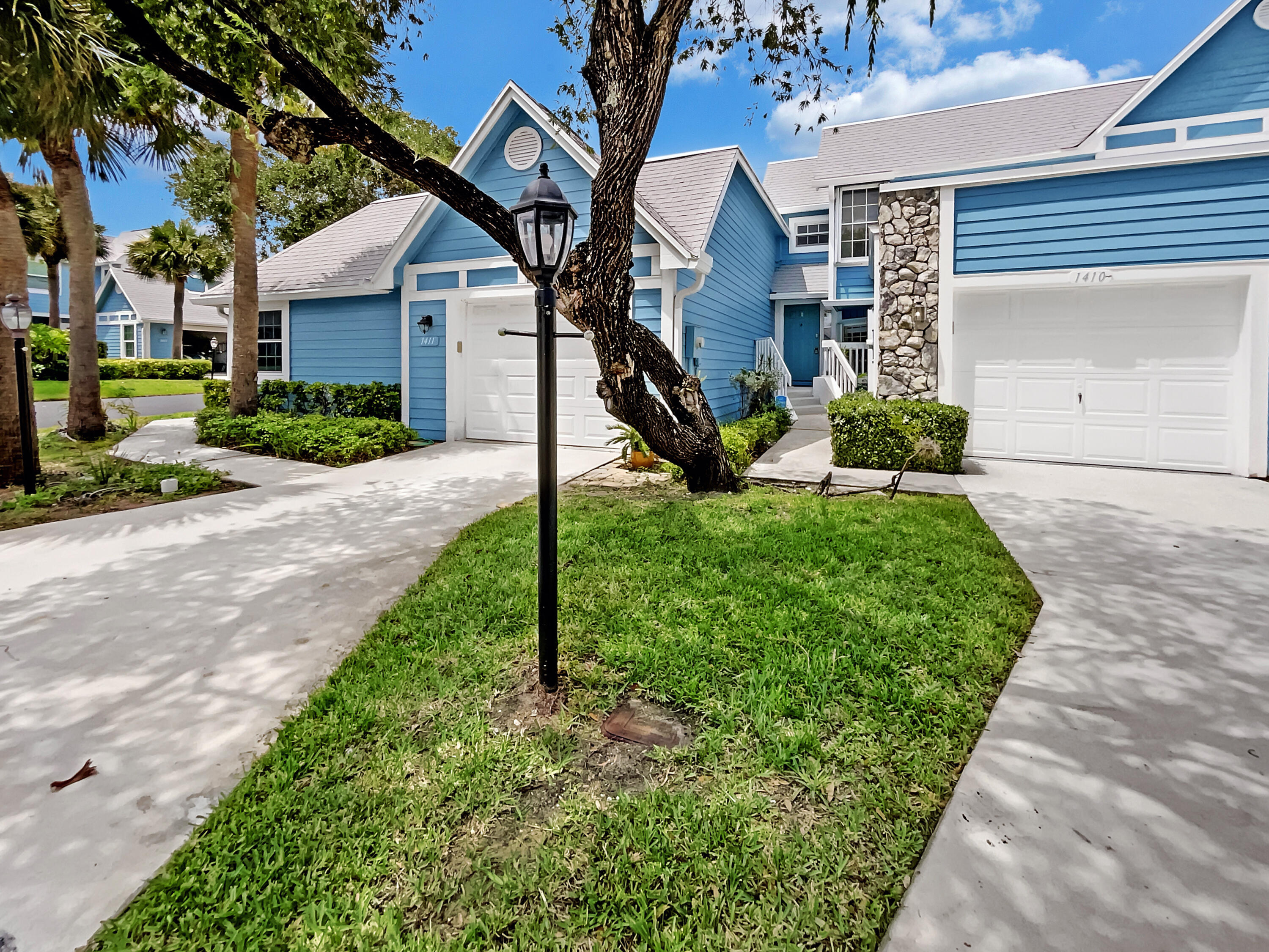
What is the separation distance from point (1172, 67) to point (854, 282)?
6.99 m

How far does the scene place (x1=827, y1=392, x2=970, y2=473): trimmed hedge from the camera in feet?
26.0

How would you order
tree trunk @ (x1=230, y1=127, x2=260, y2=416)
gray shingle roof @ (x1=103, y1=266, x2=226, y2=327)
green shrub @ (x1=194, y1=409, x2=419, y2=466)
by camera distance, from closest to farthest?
green shrub @ (x1=194, y1=409, x2=419, y2=466) → tree trunk @ (x1=230, y1=127, x2=260, y2=416) → gray shingle roof @ (x1=103, y1=266, x2=226, y2=327)

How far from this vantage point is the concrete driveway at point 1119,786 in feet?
5.55

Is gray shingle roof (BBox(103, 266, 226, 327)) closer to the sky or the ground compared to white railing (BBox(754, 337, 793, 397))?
closer to the sky

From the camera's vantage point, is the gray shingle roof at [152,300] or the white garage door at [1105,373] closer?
the white garage door at [1105,373]

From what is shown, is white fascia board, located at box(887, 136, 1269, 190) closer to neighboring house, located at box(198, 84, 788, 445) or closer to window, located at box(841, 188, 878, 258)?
neighboring house, located at box(198, 84, 788, 445)

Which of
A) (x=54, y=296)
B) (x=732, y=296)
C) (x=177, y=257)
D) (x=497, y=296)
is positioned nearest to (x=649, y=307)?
(x=497, y=296)

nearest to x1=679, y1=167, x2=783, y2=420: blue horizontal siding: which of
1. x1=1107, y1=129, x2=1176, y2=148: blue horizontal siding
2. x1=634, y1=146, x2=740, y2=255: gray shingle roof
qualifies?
x1=634, y1=146, x2=740, y2=255: gray shingle roof

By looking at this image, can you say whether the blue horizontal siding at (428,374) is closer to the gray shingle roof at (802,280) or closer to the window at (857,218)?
the gray shingle roof at (802,280)

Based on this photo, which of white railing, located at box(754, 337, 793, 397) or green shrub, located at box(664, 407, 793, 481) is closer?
green shrub, located at box(664, 407, 793, 481)

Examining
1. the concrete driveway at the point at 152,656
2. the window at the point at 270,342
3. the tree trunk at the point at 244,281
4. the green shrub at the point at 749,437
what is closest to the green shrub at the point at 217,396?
the window at the point at 270,342

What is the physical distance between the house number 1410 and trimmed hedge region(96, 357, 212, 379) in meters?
26.0

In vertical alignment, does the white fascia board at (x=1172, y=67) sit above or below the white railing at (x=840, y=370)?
above

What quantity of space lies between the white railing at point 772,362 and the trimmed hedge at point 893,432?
16.9 ft
